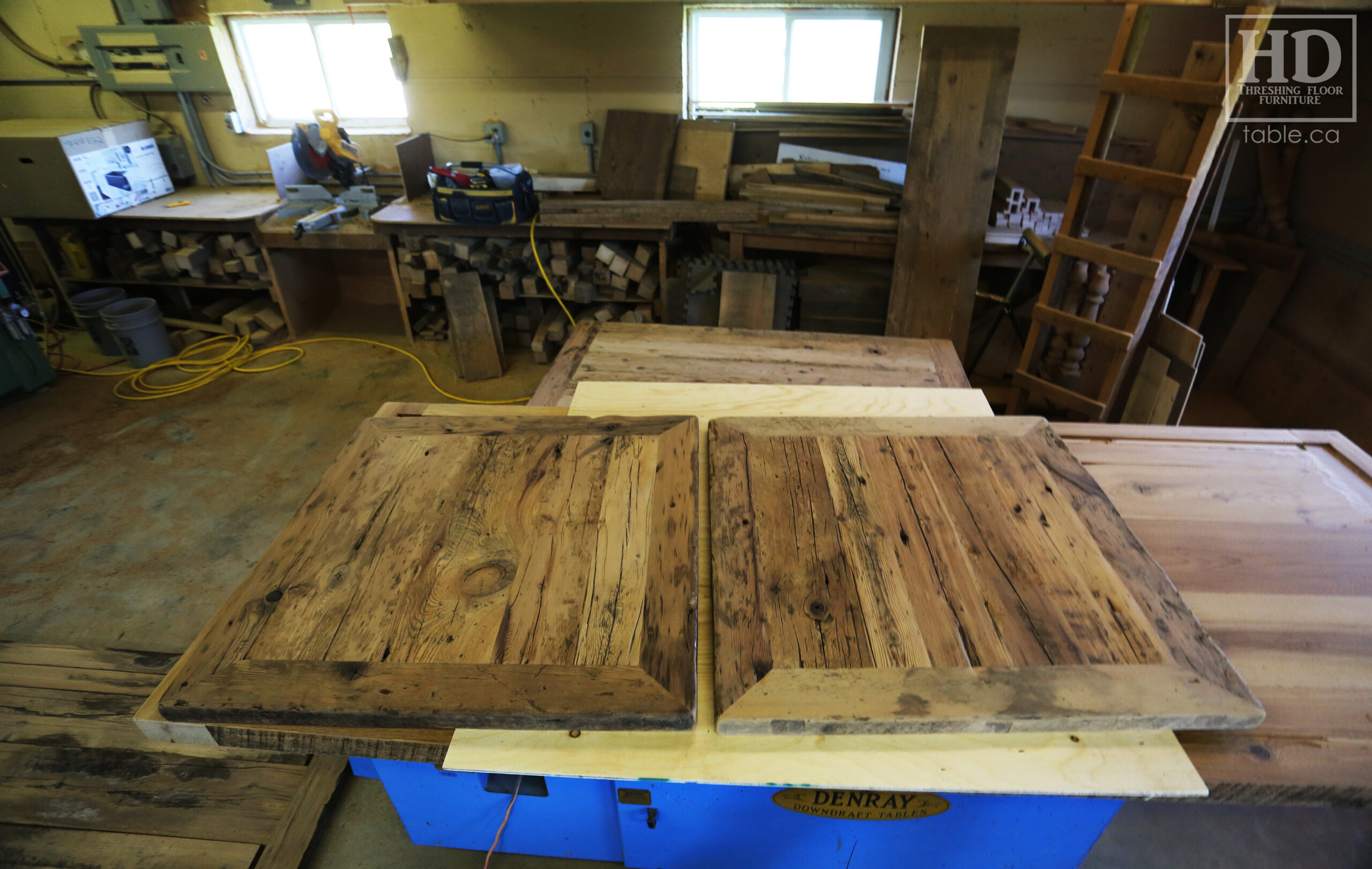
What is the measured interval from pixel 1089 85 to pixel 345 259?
446 centimetres

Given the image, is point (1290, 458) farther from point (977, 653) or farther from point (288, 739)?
point (288, 739)

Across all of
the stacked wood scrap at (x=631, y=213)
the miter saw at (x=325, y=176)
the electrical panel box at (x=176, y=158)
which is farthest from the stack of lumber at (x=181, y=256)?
the stacked wood scrap at (x=631, y=213)

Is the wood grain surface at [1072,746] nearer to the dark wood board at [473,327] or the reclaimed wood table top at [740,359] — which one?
the reclaimed wood table top at [740,359]

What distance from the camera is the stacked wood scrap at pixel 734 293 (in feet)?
9.43

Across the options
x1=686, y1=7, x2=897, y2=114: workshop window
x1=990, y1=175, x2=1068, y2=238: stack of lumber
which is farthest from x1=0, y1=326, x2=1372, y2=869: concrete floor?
x1=990, y1=175, x2=1068, y2=238: stack of lumber

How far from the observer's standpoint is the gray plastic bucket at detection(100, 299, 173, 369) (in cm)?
365

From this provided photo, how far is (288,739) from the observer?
0.99 metres

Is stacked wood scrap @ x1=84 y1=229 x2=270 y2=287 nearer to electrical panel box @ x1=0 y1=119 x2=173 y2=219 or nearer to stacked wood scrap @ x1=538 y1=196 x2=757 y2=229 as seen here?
electrical panel box @ x1=0 y1=119 x2=173 y2=219

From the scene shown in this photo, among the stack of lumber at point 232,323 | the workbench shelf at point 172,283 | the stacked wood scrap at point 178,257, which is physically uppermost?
the stacked wood scrap at point 178,257

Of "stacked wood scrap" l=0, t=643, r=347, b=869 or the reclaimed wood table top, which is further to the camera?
the reclaimed wood table top

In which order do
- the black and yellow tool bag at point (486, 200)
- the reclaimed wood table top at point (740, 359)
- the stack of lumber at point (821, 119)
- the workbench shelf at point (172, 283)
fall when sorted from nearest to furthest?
1. the reclaimed wood table top at point (740, 359)
2. the black and yellow tool bag at point (486, 200)
3. the stack of lumber at point (821, 119)
4. the workbench shelf at point (172, 283)

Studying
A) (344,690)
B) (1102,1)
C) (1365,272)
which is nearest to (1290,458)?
(1102,1)

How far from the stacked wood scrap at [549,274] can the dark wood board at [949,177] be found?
1.32 meters

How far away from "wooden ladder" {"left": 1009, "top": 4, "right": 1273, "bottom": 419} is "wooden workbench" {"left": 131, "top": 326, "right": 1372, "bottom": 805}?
80 centimetres
